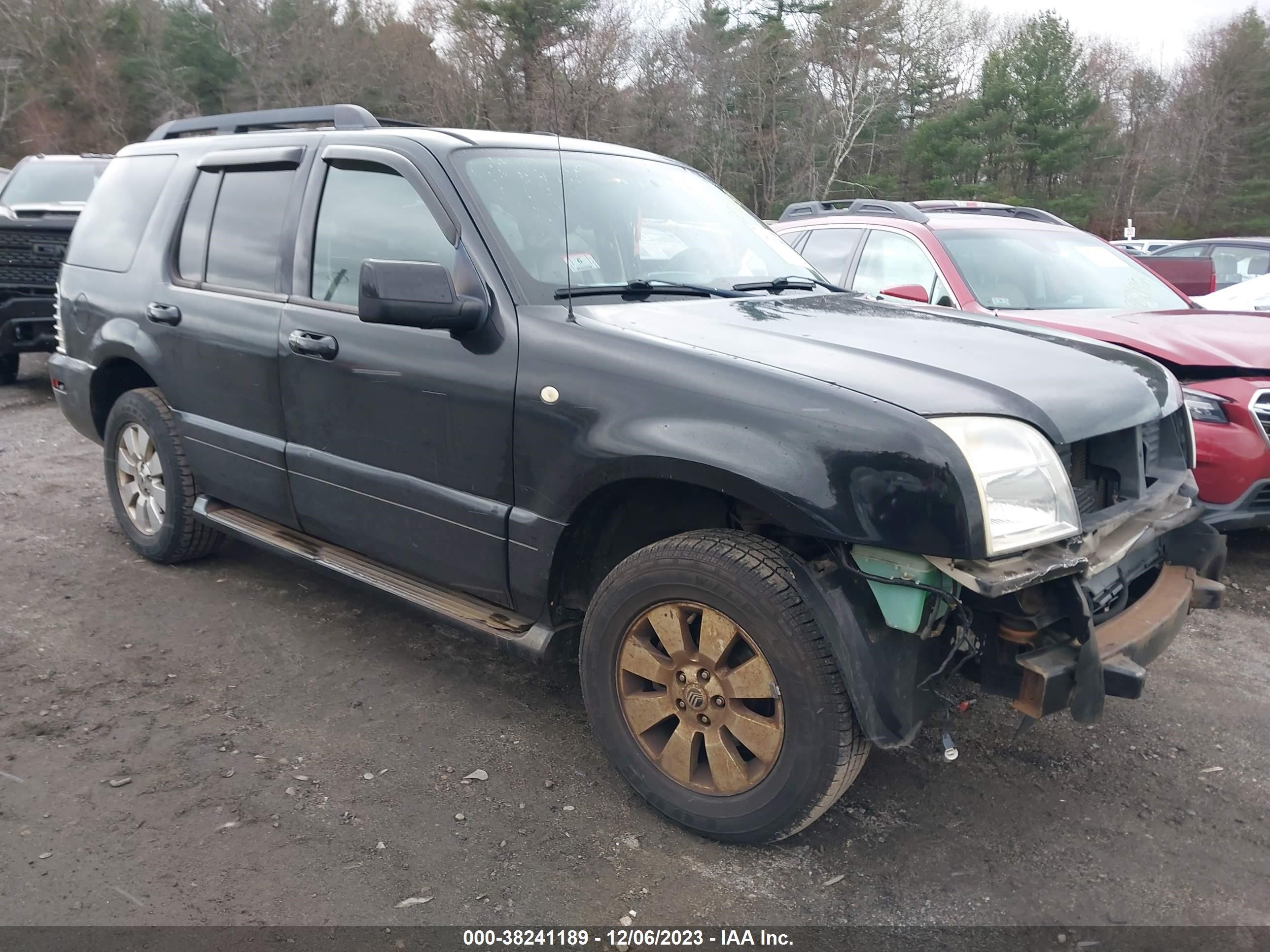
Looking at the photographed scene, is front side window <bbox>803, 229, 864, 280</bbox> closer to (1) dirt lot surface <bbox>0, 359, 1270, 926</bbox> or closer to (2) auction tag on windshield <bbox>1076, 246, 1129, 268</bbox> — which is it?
(2) auction tag on windshield <bbox>1076, 246, 1129, 268</bbox>

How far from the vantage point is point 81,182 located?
11.3 meters

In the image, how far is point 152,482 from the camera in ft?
15.2

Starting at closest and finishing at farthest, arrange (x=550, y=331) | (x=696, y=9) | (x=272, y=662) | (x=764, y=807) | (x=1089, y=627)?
1. (x=1089, y=627)
2. (x=764, y=807)
3. (x=550, y=331)
4. (x=272, y=662)
5. (x=696, y=9)

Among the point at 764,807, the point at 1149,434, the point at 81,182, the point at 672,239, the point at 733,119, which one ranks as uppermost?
the point at 733,119

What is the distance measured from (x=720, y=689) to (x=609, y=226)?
166cm

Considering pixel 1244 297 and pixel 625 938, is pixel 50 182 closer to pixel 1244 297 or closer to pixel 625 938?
pixel 625 938

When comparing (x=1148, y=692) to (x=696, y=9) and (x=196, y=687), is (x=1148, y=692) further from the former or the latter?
(x=696, y=9)

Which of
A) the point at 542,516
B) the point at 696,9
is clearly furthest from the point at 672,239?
the point at 696,9

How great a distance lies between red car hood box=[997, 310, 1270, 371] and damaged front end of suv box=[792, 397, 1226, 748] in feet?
7.96

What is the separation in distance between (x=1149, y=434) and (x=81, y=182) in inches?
468

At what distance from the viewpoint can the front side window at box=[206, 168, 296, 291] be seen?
3826 millimetres

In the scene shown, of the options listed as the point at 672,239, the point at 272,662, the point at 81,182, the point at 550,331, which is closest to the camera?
the point at 550,331

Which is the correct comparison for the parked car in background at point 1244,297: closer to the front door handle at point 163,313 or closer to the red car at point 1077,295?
the red car at point 1077,295

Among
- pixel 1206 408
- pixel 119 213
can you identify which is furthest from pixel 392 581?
pixel 1206 408
